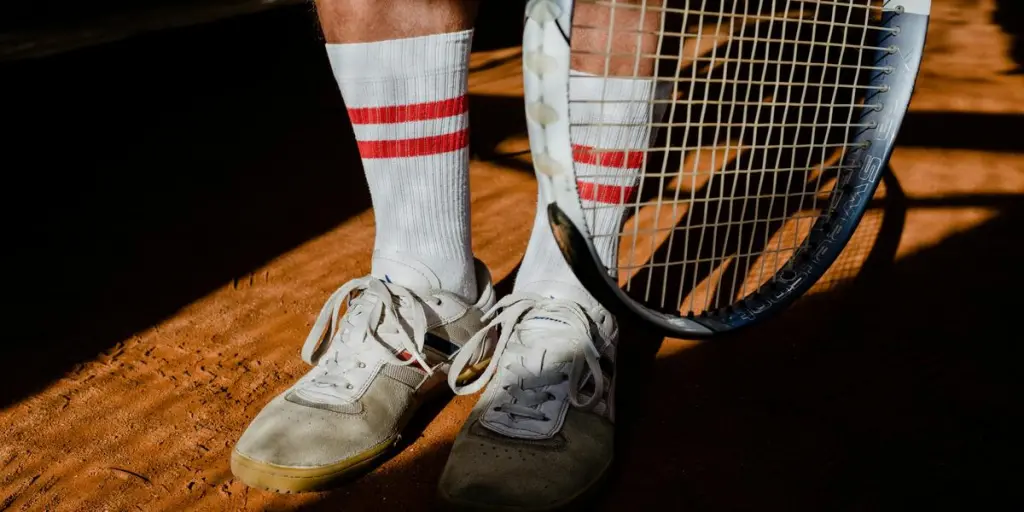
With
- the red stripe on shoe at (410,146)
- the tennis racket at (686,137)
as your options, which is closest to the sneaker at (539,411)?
the tennis racket at (686,137)

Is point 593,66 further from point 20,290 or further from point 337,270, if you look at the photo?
point 20,290

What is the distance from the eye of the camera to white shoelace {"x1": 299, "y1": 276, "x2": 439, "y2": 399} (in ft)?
3.32

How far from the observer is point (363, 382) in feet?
3.28

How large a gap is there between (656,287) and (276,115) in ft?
5.54

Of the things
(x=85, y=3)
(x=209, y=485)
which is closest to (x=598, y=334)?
(x=209, y=485)

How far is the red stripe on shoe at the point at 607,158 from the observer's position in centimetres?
95

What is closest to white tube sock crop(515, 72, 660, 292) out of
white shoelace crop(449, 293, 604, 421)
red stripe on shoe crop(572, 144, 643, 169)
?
red stripe on shoe crop(572, 144, 643, 169)

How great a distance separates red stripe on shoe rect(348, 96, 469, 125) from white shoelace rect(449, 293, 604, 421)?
0.27 metres

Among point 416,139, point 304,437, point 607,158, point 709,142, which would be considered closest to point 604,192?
point 607,158

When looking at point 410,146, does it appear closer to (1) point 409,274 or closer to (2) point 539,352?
(1) point 409,274

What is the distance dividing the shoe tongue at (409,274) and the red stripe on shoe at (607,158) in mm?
275

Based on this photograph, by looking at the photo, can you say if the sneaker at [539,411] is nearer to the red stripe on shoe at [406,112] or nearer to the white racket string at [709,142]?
the white racket string at [709,142]

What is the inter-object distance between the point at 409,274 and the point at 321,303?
0.41 metres

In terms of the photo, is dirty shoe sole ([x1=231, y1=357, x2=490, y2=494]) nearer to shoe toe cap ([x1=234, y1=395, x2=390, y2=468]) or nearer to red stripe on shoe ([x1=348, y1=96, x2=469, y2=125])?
shoe toe cap ([x1=234, y1=395, x2=390, y2=468])
